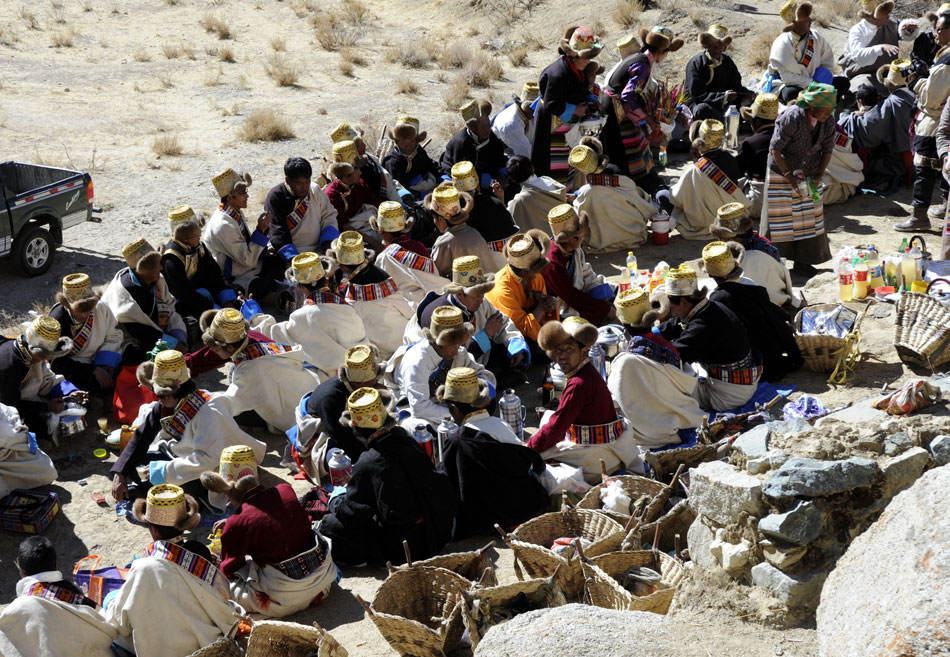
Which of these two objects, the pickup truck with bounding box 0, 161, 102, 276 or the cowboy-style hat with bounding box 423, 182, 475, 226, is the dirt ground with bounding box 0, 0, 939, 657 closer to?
the pickup truck with bounding box 0, 161, 102, 276

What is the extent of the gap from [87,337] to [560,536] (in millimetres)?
4414

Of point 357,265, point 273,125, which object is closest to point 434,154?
point 273,125

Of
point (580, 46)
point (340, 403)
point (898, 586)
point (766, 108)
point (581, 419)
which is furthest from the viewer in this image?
point (580, 46)

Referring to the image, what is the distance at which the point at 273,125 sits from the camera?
15492 mm

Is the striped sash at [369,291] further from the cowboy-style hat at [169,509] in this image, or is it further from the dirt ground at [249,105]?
the cowboy-style hat at [169,509]

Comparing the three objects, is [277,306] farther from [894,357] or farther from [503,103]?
[503,103]

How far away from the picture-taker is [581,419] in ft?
22.2

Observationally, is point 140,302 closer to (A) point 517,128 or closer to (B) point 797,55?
(A) point 517,128

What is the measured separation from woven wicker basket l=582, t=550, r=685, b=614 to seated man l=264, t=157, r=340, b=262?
520 centimetres

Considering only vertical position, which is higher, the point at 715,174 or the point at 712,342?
the point at 715,174

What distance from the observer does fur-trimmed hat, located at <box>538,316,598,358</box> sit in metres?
6.56

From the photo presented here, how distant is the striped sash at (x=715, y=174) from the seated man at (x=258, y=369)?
486 centimetres

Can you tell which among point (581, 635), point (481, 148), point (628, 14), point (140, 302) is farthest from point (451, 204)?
point (628, 14)

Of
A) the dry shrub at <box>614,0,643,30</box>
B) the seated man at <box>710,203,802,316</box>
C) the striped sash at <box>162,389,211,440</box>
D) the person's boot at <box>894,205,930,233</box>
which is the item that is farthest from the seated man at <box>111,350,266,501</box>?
the dry shrub at <box>614,0,643,30</box>
